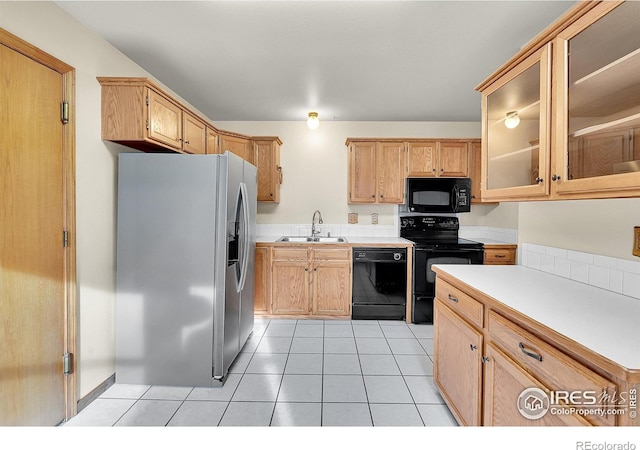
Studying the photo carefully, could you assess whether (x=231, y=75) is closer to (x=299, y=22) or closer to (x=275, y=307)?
(x=299, y=22)

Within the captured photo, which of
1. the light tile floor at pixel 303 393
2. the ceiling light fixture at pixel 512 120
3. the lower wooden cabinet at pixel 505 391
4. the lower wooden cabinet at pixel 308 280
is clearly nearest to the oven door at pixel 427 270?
the light tile floor at pixel 303 393

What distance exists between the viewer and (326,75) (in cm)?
258

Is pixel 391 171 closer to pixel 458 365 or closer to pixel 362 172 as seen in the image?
pixel 362 172

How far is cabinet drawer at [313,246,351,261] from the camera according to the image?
10.9 ft

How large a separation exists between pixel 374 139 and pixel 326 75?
120cm

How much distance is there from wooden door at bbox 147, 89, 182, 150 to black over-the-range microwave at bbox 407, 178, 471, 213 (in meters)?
2.55

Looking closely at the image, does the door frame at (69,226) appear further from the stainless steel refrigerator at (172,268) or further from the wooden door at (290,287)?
the wooden door at (290,287)

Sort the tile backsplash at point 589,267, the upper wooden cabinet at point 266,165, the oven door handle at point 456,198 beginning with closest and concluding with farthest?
the tile backsplash at point 589,267 → the oven door handle at point 456,198 → the upper wooden cabinet at point 266,165

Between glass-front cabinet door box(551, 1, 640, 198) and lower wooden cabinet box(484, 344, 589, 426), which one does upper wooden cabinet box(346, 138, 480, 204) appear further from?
lower wooden cabinet box(484, 344, 589, 426)

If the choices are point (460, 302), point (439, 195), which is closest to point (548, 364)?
point (460, 302)

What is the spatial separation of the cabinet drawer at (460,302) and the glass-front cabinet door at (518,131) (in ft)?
1.96

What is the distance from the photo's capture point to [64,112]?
1.71m

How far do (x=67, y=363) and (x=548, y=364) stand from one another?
244cm

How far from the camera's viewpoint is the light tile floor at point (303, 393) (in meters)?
1.76
